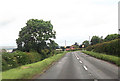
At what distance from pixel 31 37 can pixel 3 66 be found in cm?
2735

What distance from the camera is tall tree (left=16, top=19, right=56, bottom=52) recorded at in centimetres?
4091

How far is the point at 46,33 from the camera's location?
142 ft

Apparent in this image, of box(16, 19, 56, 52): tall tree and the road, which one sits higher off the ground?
box(16, 19, 56, 52): tall tree

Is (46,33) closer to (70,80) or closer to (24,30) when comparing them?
(24,30)

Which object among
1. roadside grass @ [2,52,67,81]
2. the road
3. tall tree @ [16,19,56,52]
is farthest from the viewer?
tall tree @ [16,19,56,52]

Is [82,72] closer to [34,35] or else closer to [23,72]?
[23,72]

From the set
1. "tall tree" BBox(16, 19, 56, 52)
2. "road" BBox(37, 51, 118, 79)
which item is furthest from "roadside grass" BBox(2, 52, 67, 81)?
"tall tree" BBox(16, 19, 56, 52)

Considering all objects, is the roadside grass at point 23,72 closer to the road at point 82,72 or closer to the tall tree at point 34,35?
the road at point 82,72

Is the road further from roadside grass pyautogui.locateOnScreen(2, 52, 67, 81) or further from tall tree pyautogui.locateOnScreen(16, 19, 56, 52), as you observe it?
tall tree pyautogui.locateOnScreen(16, 19, 56, 52)

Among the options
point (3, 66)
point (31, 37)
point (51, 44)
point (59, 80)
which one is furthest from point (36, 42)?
point (59, 80)

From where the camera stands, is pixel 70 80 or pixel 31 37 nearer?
pixel 70 80

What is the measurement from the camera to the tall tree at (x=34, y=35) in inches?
1610

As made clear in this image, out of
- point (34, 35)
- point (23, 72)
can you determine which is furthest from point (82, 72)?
point (34, 35)

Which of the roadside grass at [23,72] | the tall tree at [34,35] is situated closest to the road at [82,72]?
the roadside grass at [23,72]
